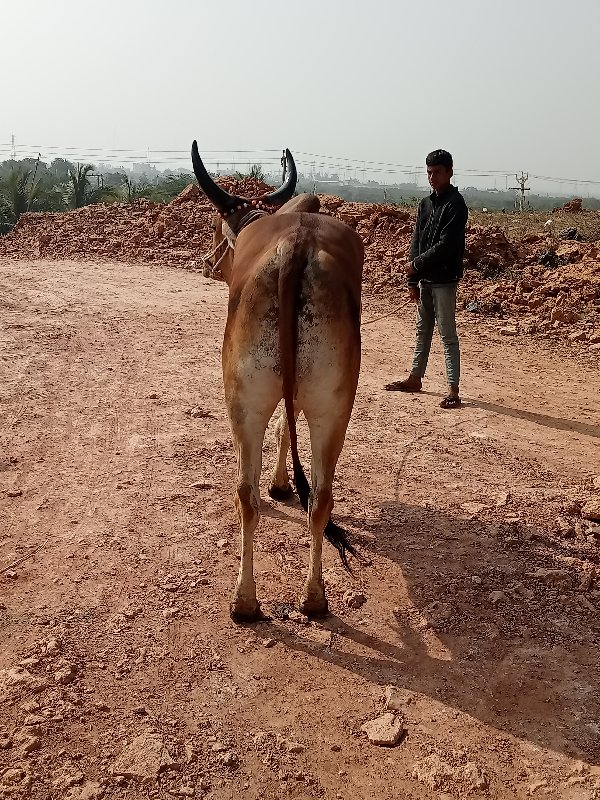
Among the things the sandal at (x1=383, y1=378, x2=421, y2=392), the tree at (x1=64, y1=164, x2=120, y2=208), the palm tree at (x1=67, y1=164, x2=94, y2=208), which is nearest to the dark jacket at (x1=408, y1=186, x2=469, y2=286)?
the sandal at (x1=383, y1=378, x2=421, y2=392)

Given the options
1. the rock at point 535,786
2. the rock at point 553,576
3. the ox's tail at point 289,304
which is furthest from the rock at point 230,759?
the rock at point 553,576

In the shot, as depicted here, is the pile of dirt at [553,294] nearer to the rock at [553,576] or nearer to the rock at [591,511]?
the rock at [591,511]

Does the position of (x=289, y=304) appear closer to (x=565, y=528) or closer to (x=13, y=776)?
(x=13, y=776)

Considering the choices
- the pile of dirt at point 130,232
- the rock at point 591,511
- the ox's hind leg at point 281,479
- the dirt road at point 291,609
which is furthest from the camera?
the pile of dirt at point 130,232

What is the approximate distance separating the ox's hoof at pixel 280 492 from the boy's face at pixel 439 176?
3.49 metres

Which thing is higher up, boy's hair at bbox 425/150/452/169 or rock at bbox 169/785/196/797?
boy's hair at bbox 425/150/452/169

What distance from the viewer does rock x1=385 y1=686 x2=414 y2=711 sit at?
11.3 ft

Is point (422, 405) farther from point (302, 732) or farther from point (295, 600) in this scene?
point (302, 732)

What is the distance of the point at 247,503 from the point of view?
4023 mm

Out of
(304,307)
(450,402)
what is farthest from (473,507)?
(304,307)

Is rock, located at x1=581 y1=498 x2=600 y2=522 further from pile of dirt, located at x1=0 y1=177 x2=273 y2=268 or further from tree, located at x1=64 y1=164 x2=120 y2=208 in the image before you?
tree, located at x1=64 y1=164 x2=120 y2=208

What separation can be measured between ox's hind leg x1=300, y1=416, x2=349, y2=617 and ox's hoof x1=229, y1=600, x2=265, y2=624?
28 cm

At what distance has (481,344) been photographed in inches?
406

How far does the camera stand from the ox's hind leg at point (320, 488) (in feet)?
12.6
